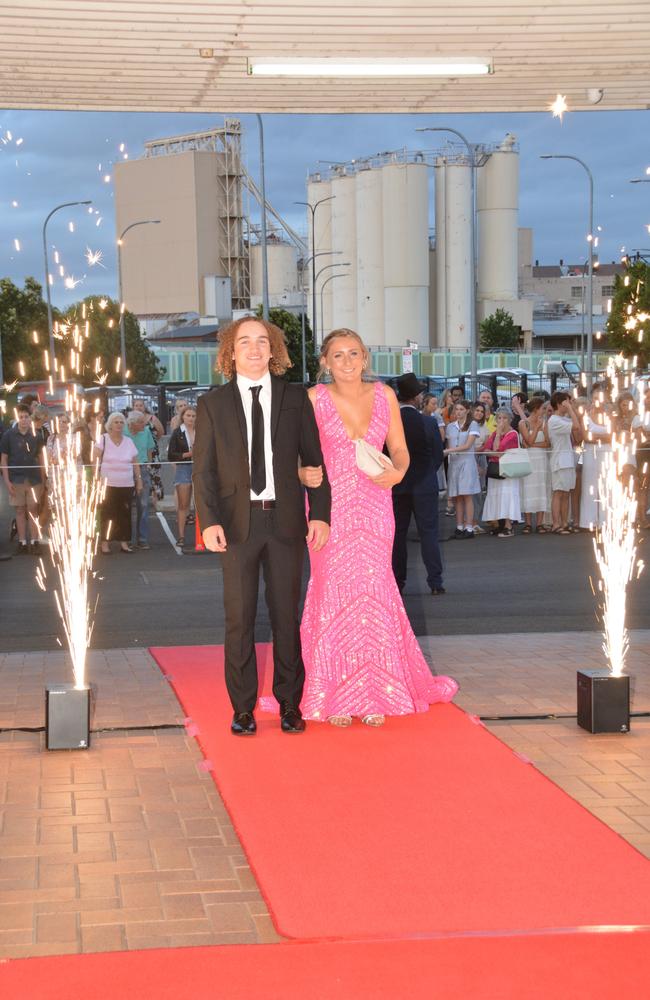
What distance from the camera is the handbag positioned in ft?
56.9

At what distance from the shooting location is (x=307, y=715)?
700cm

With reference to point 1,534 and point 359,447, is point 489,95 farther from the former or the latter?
point 1,534

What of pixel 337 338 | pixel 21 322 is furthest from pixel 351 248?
pixel 337 338

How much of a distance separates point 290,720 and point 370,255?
82.3 meters

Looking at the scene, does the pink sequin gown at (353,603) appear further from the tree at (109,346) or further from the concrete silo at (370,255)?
the concrete silo at (370,255)

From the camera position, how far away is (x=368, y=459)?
699 centimetres

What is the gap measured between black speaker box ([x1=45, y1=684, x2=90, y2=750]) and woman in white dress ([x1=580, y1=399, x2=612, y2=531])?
38.2ft

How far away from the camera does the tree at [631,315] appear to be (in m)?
68.9

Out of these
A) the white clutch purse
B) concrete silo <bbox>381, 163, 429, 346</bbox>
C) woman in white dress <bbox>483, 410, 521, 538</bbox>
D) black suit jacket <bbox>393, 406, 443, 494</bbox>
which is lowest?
woman in white dress <bbox>483, 410, 521, 538</bbox>

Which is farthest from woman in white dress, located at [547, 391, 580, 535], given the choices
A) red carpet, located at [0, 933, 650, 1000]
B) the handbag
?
red carpet, located at [0, 933, 650, 1000]

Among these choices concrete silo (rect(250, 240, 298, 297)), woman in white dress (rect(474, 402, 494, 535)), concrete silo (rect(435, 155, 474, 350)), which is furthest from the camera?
concrete silo (rect(250, 240, 298, 297))

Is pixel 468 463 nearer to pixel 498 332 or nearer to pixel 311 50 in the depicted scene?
pixel 311 50

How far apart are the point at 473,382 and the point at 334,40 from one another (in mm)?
27663

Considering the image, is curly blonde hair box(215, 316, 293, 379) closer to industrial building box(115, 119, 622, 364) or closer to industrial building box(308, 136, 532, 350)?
industrial building box(115, 119, 622, 364)
